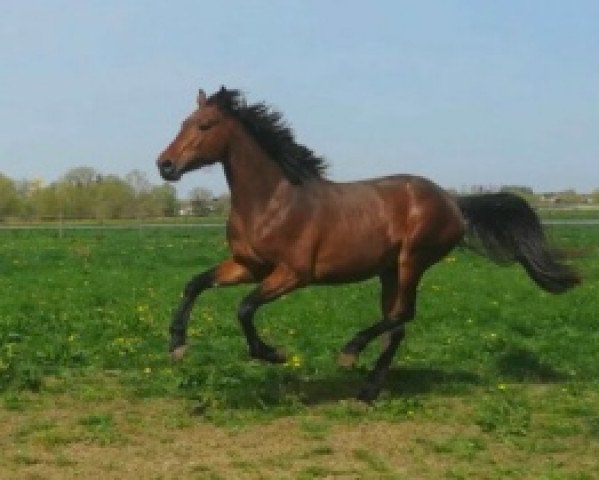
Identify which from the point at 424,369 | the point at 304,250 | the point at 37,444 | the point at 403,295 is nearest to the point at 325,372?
the point at 424,369

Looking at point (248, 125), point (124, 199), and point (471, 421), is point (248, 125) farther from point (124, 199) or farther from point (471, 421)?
point (124, 199)

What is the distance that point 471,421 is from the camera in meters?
8.14

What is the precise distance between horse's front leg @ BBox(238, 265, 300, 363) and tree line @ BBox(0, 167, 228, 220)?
71860 mm

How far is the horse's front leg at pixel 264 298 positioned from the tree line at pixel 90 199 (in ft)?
236

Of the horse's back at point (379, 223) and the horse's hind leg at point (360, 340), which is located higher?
the horse's back at point (379, 223)

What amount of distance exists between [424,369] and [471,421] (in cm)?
253

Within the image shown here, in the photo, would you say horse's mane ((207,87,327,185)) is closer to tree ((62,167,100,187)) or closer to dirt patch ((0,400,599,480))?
dirt patch ((0,400,599,480))

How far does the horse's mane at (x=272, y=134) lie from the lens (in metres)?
8.68

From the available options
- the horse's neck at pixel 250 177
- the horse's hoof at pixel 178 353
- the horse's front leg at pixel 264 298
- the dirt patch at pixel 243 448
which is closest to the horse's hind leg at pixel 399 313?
the dirt patch at pixel 243 448

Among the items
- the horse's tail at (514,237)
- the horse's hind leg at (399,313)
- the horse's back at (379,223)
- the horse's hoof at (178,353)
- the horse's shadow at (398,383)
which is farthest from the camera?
the horse's tail at (514,237)

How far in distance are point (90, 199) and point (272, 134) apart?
268 ft

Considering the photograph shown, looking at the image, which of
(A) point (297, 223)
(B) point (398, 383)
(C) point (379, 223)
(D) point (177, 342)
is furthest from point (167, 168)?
(B) point (398, 383)

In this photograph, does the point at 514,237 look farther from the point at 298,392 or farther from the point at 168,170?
the point at 168,170

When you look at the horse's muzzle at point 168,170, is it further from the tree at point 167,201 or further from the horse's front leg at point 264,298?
the tree at point 167,201
